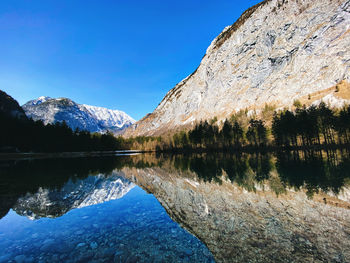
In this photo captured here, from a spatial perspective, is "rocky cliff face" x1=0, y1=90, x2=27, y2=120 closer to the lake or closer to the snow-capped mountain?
the snow-capped mountain

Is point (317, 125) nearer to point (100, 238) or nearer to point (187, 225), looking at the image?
point (187, 225)

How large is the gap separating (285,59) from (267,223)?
499 feet

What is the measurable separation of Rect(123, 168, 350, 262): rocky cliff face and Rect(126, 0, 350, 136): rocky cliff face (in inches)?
3919

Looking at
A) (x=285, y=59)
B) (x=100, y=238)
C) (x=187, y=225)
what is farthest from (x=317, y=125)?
(x=285, y=59)

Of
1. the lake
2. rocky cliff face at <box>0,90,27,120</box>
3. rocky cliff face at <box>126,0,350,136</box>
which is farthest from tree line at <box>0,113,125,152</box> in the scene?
rocky cliff face at <box>126,0,350,136</box>

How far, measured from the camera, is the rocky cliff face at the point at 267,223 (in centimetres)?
662

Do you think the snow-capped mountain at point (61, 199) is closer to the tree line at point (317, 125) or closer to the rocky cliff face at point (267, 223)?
the rocky cliff face at point (267, 223)

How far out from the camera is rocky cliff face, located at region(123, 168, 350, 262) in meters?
6.62

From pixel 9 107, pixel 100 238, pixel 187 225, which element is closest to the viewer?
pixel 100 238

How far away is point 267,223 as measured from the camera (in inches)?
359

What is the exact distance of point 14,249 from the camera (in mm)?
7453

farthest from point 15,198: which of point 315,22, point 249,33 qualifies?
point 249,33

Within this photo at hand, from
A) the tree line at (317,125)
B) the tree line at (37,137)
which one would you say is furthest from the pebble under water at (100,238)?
the tree line at (37,137)

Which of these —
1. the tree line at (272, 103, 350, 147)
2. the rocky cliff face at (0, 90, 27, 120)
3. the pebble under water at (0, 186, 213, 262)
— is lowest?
the pebble under water at (0, 186, 213, 262)
